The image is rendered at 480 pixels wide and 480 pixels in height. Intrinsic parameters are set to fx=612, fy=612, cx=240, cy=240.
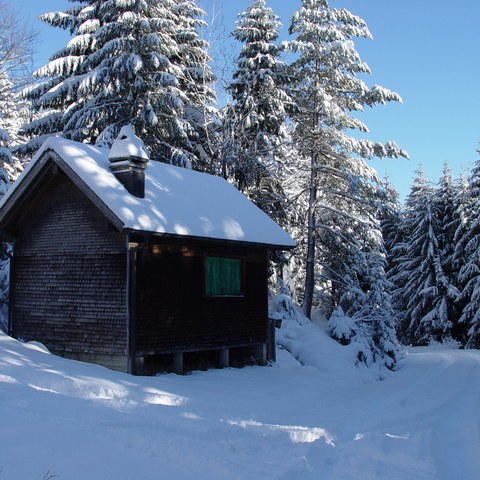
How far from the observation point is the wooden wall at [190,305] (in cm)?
1500

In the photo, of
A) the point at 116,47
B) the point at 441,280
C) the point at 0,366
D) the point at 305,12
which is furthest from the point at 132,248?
the point at 441,280

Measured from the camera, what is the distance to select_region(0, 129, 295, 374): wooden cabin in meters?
14.8

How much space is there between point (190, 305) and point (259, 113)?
14.4 meters

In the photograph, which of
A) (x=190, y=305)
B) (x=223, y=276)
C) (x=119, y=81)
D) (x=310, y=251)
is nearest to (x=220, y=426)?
(x=190, y=305)

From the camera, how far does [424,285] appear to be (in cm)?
4134

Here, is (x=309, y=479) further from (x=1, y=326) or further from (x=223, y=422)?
(x=1, y=326)

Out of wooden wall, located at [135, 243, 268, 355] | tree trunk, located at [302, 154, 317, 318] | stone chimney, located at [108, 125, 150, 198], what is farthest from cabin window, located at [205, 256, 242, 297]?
tree trunk, located at [302, 154, 317, 318]

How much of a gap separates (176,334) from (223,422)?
5.69 m

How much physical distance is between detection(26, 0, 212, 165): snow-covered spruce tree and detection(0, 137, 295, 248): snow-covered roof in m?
6.16

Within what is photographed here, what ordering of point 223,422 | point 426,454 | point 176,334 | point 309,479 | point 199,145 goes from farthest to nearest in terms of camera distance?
point 199,145
point 176,334
point 223,422
point 426,454
point 309,479

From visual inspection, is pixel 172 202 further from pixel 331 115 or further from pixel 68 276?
pixel 331 115

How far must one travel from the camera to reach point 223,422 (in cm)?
1027

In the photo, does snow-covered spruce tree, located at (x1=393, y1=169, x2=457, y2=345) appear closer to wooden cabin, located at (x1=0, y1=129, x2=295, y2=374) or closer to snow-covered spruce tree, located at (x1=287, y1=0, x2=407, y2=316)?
snow-covered spruce tree, located at (x1=287, y1=0, x2=407, y2=316)

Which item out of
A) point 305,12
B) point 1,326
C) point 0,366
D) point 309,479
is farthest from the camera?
point 305,12
